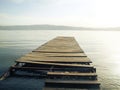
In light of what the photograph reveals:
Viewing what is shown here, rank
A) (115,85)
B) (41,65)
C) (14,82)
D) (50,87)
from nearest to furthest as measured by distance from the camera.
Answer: (50,87) → (14,82) → (41,65) → (115,85)

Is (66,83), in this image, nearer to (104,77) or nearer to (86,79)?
(86,79)

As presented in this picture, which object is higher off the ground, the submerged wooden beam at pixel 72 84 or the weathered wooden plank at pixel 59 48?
the weathered wooden plank at pixel 59 48

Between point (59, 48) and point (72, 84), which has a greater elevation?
point (59, 48)

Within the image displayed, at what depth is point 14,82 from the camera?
10.4 meters

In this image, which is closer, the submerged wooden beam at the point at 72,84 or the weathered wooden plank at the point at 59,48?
the submerged wooden beam at the point at 72,84

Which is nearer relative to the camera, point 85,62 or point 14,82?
point 14,82

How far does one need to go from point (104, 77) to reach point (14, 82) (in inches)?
607

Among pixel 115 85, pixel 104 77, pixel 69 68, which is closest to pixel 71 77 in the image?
pixel 69 68

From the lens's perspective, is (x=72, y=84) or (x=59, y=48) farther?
(x=59, y=48)

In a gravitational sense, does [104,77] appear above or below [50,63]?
below

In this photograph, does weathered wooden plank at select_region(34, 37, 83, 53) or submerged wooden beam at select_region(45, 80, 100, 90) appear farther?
weathered wooden plank at select_region(34, 37, 83, 53)

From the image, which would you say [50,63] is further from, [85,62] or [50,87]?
[50,87]

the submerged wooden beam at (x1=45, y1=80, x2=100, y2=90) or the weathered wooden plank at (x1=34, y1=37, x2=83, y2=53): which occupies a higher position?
the weathered wooden plank at (x1=34, y1=37, x2=83, y2=53)

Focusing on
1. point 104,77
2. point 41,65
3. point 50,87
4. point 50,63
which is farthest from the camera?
point 104,77
